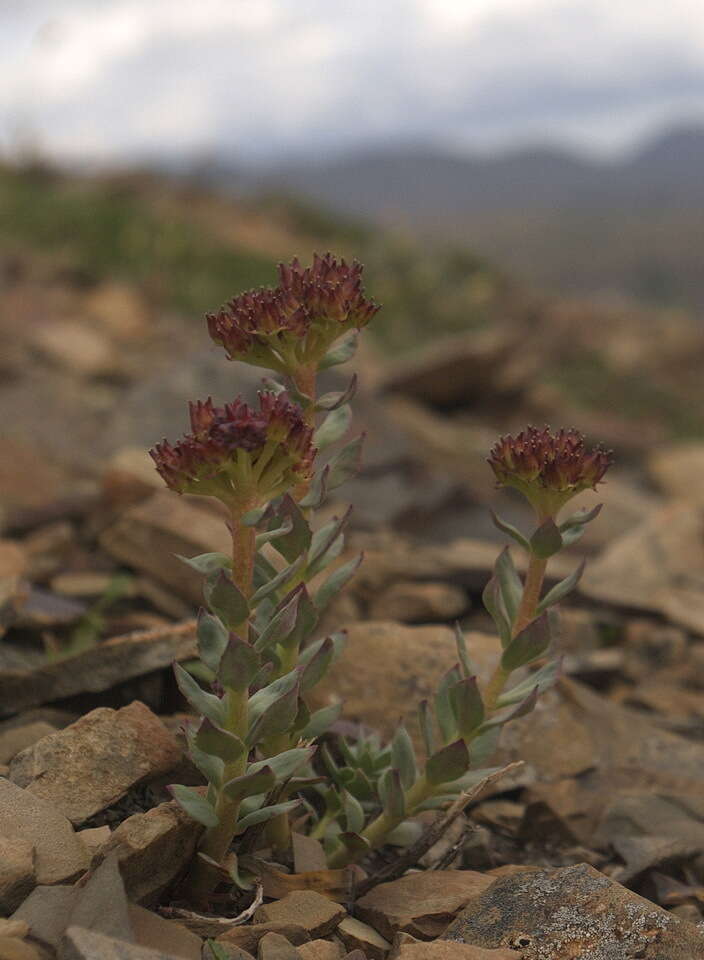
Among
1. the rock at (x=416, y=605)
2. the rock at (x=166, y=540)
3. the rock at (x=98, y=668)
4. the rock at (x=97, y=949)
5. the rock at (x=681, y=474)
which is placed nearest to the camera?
the rock at (x=97, y=949)

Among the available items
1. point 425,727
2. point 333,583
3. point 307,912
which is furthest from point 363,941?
point 333,583

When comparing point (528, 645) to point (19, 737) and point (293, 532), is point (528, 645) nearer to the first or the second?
point (293, 532)

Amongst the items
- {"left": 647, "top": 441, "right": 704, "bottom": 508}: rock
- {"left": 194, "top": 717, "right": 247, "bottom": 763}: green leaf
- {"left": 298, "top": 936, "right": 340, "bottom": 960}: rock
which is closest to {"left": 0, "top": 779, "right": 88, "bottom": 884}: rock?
{"left": 194, "top": 717, "right": 247, "bottom": 763}: green leaf

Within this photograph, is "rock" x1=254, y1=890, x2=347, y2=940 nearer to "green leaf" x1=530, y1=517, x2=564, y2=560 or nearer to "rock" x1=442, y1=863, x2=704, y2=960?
"rock" x1=442, y1=863, x2=704, y2=960

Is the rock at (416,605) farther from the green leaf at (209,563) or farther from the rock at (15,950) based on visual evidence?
the rock at (15,950)

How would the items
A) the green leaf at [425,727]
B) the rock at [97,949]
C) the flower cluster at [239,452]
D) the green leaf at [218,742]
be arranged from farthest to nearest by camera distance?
the green leaf at [425,727] → the green leaf at [218,742] → the flower cluster at [239,452] → the rock at [97,949]

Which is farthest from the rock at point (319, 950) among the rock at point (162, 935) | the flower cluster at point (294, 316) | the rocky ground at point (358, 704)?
the flower cluster at point (294, 316)
